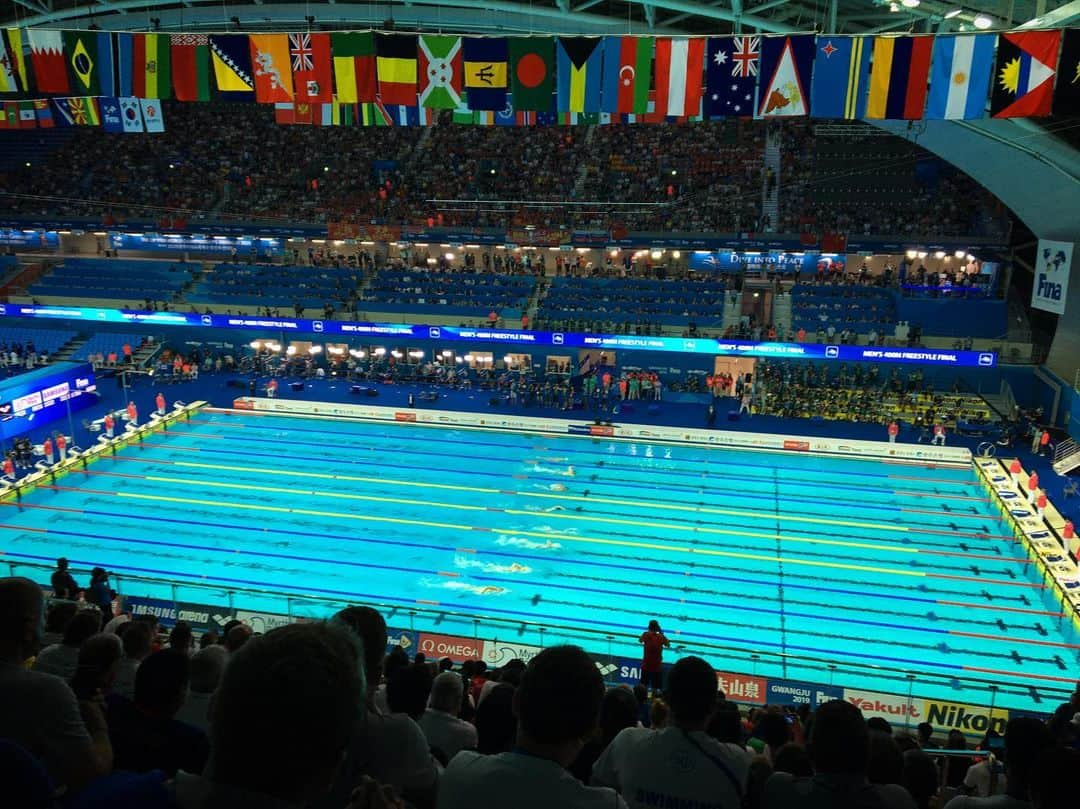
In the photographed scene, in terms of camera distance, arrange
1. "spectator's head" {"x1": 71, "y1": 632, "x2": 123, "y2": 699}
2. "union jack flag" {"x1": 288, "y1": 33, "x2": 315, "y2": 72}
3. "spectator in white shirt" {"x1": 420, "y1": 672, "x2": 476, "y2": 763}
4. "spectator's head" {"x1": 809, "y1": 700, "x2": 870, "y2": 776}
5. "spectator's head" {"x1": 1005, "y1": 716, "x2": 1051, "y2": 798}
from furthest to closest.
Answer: "union jack flag" {"x1": 288, "y1": 33, "x2": 315, "y2": 72}
"spectator in white shirt" {"x1": 420, "y1": 672, "x2": 476, "y2": 763}
"spectator's head" {"x1": 71, "y1": 632, "x2": 123, "y2": 699}
"spectator's head" {"x1": 1005, "y1": 716, "x2": 1051, "y2": 798}
"spectator's head" {"x1": 809, "y1": 700, "x2": 870, "y2": 776}

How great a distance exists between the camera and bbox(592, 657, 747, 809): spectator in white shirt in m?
3.04

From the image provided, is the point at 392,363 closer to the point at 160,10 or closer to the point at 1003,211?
the point at 160,10

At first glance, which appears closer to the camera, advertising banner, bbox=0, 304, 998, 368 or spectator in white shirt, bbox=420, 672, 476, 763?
spectator in white shirt, bbox=420, 672, 476, 763

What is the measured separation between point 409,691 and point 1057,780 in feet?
9.68

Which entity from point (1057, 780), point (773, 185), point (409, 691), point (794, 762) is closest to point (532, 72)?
point (409, 691)

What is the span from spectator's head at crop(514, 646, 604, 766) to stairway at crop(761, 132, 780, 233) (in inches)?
1491

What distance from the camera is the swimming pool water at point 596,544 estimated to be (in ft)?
52.2

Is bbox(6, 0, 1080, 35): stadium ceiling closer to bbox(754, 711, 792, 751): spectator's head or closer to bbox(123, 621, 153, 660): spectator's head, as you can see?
bbox(754, 711, 792, 751): spectator's head

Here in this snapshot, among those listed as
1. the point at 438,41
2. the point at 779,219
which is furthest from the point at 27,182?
the point at 779,219

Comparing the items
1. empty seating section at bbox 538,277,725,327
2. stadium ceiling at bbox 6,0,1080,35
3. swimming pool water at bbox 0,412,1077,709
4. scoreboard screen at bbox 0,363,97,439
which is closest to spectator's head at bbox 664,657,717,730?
swimming pool water at bbox 0,412,1077,709

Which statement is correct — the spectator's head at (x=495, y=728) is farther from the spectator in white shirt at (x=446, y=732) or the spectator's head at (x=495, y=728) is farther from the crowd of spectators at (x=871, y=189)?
the crowd of spectators at (x=871, y=189)

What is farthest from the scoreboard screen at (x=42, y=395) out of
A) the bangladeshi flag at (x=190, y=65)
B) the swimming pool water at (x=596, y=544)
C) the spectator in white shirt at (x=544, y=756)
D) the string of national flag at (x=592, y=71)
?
the spectator in white shirt at (x=544, y=756)

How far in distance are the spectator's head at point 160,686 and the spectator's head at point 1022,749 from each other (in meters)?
3.25

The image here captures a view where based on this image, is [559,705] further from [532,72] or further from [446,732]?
[532,72]
